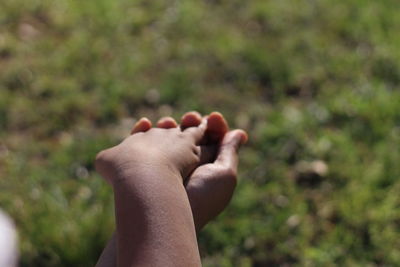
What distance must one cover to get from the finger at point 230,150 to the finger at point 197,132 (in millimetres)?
93

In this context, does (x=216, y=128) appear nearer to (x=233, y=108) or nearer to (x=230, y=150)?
(x=230, y=150)

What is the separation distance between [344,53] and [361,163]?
95 cm

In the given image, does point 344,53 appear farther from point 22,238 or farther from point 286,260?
point 22,238

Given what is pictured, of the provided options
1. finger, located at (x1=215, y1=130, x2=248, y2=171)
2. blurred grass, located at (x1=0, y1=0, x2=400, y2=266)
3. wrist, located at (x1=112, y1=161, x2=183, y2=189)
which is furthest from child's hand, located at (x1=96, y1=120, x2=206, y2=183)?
blurred grass, located at (x1=0, y1=0, x2=400, y2=266)


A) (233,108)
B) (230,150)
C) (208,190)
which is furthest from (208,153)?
(233,108)

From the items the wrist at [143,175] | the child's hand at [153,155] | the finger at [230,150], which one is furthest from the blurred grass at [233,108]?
the wrist at [143,175]

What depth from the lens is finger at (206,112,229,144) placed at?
2.63 m

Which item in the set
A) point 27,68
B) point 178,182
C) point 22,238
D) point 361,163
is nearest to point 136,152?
point 178,182

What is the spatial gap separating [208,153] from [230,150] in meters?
0.09

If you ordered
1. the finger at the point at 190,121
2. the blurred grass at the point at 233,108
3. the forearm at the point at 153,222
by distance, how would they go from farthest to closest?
the blurred grass at the point at 233,108 → the finger at the point at 190,121 → the forearm at the point at 153,222

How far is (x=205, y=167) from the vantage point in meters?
2.41

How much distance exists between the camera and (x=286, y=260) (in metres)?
2.88

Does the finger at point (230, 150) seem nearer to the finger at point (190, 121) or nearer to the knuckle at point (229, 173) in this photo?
the knuckle at point (229, 173)

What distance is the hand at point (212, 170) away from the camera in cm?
230
